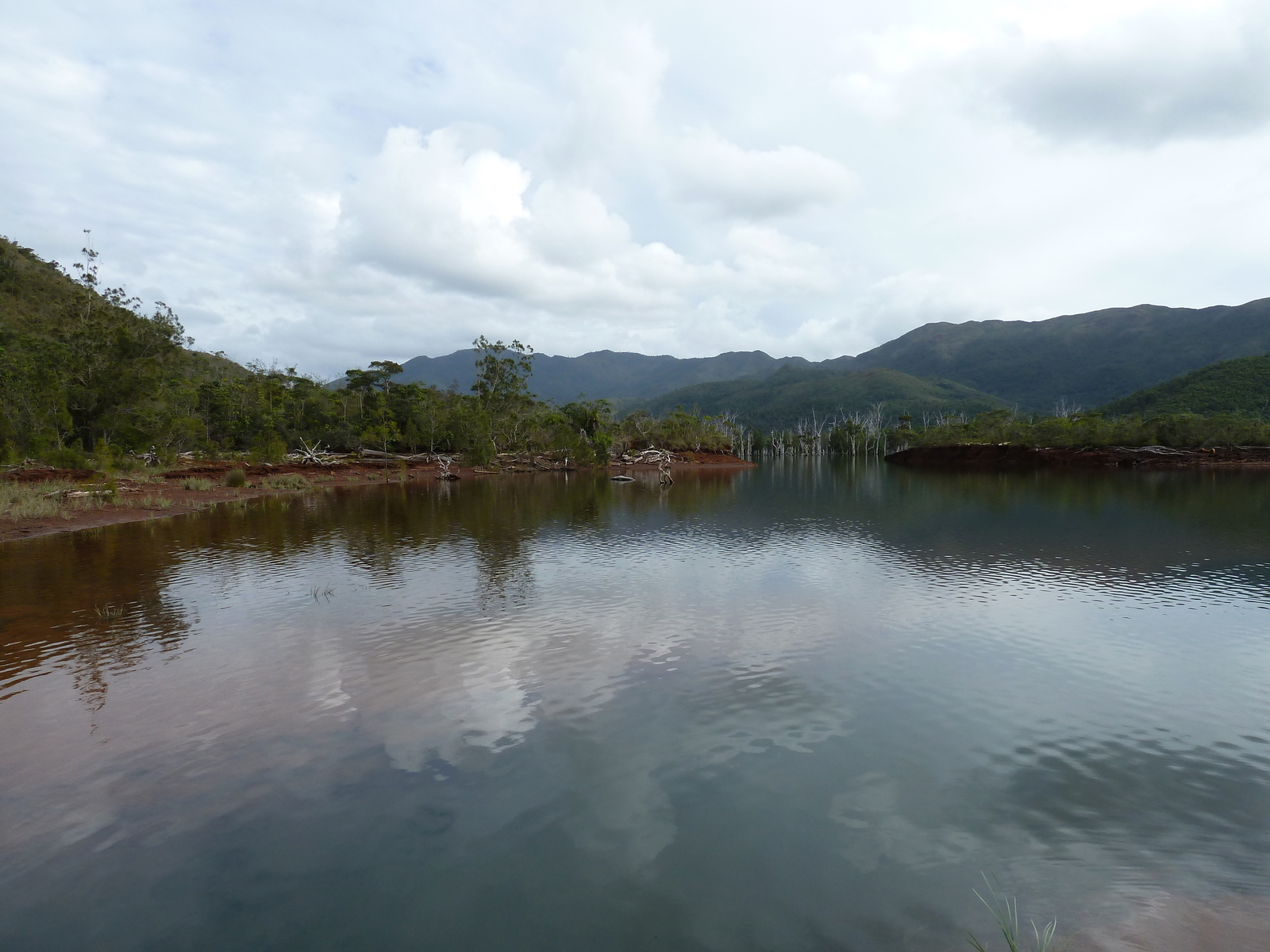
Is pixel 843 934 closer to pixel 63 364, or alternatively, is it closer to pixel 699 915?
pixel 699 915

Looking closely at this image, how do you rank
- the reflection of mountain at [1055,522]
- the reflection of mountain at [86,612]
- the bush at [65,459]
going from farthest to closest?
the bush at [65,459]
the reflection of mountain at [1055,522]
the reflection of mountain at [86,612]

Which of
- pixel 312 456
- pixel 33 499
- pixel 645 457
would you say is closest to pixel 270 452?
pixel 312 456

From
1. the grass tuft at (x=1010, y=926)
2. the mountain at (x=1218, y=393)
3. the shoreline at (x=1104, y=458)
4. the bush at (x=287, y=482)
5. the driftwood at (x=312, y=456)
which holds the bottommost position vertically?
the shoreline at (x=1104, y=458)

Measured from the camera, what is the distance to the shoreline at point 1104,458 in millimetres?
94562

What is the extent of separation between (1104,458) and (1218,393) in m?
86.3

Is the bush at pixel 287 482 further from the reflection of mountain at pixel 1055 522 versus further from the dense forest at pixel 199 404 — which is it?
the reflection of mountain at pixel 1055 522

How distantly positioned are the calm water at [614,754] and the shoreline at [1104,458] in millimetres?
96655

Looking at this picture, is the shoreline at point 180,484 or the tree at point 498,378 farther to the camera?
the tree at point 498,378

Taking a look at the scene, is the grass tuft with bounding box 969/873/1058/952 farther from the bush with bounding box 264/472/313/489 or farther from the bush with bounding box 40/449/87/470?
the bush with bounding box 264/472/313/489

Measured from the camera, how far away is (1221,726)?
10828mm

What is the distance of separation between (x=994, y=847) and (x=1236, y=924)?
2190 millimetres

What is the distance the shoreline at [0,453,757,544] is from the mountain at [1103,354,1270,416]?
493 ft

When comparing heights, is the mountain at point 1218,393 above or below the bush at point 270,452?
above

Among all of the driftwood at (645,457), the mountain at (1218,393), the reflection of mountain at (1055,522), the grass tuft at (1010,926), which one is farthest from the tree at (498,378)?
the mountain at (1218,393)
